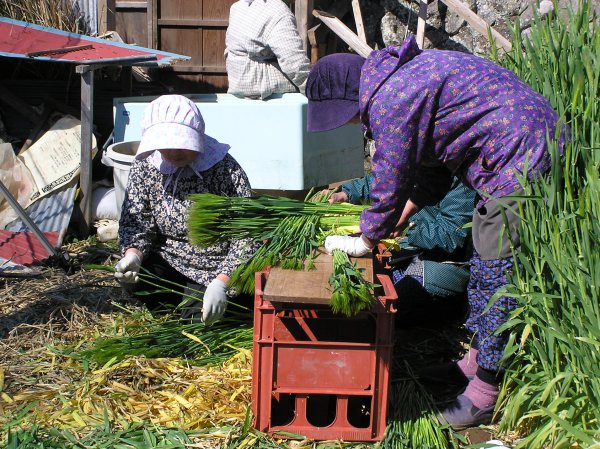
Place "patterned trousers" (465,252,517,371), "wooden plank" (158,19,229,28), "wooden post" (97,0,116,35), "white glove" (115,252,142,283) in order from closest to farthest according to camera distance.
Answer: "patterned trousers" (465,252,517,371)
"white glove" (115,252,142,283)
"wooden post" (97,0,116,35)
"wooden plank" (158,19,229,28)

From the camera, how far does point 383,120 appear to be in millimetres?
2477

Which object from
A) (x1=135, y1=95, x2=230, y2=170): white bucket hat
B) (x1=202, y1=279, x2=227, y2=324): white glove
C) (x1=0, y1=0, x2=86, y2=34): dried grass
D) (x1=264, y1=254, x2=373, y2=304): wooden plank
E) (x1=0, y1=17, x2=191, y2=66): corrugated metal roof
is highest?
(x1=0, y1=0, x2=86, y2=34): dried grass

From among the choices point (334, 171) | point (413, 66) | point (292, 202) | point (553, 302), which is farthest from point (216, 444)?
point (334, 171)

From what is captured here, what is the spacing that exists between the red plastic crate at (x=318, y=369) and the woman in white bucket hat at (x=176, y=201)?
0.52 metres

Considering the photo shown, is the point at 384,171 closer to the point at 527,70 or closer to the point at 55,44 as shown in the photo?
the point at 527,70

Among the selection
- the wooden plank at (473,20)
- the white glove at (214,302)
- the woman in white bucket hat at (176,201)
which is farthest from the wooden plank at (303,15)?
the white glove at (214,302)

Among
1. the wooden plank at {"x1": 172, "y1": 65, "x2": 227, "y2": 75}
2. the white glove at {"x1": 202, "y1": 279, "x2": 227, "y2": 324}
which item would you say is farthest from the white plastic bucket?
the wooden plank at {"x1": 172, "y1": 65, "x2": 227, "y2": 75}

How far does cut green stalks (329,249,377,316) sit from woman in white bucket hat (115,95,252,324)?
66 centimetres

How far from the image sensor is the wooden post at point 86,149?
4.96 metres

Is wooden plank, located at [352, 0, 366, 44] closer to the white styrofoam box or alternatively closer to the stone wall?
the stone wall

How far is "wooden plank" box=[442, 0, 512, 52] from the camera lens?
596cm

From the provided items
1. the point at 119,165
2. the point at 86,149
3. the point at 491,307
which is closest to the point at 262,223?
the point at 491,307

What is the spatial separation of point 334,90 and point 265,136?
2477 millimetres

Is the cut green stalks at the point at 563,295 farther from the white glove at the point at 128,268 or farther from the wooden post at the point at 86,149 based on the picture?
the wooden post at the point at 86,149
